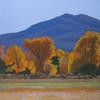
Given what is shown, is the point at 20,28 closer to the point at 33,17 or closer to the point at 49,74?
the point at 33,17

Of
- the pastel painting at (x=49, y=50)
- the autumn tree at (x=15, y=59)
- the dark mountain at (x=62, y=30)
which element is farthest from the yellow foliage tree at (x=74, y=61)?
the autumn tree at (x=15, y=59)

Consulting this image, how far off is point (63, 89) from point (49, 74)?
275 millimetres

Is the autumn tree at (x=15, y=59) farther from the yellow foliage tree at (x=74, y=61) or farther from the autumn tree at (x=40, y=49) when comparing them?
the yellow foliage tree at (x=74, y=61)

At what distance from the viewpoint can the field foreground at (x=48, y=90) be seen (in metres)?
3.54

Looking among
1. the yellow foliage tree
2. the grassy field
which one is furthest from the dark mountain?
the grassy field

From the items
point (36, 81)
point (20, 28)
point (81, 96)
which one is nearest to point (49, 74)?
point (36, 81)

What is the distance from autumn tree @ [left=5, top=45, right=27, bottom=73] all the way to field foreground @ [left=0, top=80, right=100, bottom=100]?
19 cm

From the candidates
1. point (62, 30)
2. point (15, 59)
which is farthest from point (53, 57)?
point (15, 59)

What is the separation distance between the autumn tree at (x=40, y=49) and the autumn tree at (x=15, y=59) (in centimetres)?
13

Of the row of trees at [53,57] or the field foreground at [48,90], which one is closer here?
the field foreground at [48,90]

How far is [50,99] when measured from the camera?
357 centimetres

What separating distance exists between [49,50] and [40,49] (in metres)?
0.12

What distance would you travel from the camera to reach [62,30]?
3.76 m

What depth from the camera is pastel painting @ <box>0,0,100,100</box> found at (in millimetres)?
3587
